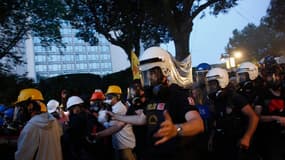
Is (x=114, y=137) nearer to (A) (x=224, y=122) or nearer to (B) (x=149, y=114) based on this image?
(A) (x=224, y=122)

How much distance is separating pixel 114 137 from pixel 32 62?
33.4m

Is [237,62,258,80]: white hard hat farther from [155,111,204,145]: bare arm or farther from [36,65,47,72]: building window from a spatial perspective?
[36,65,47,72]: building window

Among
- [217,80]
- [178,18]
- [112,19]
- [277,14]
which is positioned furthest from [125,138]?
[277,14]

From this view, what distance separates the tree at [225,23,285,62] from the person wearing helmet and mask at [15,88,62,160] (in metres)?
58.5

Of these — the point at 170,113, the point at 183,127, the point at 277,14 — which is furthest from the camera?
the point at 277,14

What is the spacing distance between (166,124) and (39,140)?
2.57 metres

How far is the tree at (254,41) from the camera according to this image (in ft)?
206

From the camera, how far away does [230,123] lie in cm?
505

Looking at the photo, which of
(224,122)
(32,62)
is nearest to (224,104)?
(224,122)

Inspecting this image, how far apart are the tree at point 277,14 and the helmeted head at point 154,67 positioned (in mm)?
35803

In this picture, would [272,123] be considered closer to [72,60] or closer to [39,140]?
[39,140]

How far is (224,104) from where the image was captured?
5.19 m

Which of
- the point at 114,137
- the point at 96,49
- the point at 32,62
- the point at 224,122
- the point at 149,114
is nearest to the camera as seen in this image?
the point at 149,114

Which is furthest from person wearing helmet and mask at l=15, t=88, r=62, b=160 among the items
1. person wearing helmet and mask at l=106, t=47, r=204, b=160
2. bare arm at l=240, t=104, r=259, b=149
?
bare arm at l=240, t=104, r=259, b=149
